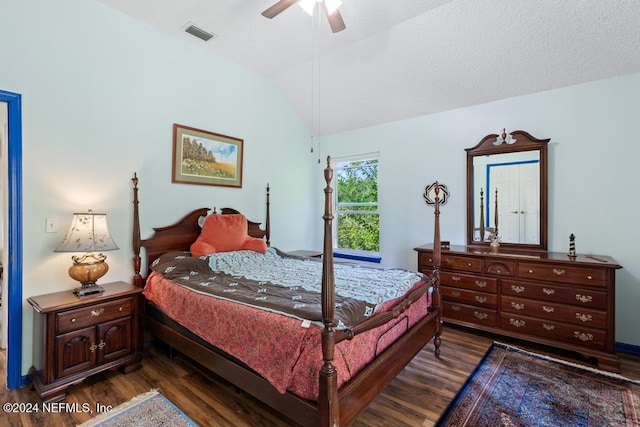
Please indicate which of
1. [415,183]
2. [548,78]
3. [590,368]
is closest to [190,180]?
[415,183]

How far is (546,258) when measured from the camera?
285 centimetres

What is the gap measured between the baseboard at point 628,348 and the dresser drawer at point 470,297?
1162mm

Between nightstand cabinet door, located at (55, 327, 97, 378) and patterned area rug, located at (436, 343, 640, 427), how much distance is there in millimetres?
2572

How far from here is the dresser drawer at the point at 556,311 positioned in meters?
2.60

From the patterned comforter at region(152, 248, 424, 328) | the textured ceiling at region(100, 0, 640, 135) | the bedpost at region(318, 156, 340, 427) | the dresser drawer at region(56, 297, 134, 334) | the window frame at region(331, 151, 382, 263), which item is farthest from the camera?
the window frame at region(331, 151, 382, 263)

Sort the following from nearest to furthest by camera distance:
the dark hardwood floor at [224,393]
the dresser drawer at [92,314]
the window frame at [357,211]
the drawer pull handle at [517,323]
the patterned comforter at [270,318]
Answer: the patterned comforter at [270,318] < the dark hardwood floor at [224,393] < the dresser drawer at [92,314] < the drawer pull handle at [517,323] < the window frame at [357,211]

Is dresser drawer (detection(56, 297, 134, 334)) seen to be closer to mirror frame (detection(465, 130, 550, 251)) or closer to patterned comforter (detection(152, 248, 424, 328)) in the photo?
patterned comforter (detection(152, 248, 424, 328))

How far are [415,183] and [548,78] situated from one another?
1.77 meters

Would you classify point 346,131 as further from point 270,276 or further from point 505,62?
point 270,276

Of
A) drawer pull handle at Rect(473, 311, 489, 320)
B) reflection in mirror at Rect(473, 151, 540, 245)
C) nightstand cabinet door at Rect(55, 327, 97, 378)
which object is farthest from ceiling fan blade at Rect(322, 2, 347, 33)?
drawer pull handle at Rect(473, 311, 489, 320)

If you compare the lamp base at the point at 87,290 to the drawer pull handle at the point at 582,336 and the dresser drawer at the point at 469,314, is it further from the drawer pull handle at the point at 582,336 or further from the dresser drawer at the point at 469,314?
the drawer pull handle at the point at 582,336

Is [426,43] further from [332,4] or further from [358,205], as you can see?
[358,205]

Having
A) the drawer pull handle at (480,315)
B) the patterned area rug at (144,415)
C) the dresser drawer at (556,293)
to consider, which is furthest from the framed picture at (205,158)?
the dresser drawer at (556,293)

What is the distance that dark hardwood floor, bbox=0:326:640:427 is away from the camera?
75.9 inches
